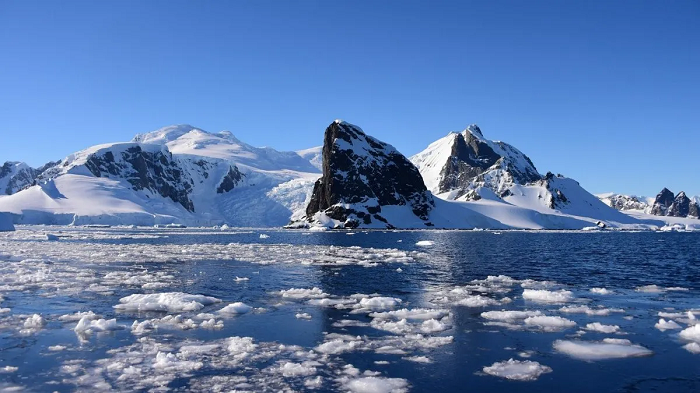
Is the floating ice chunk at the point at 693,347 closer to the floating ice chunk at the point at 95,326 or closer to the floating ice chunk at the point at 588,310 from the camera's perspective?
the floating ice chunk at the point at 588,310

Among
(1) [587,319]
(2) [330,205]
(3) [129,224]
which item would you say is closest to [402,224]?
(2) [330,205]

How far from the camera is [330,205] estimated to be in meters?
168

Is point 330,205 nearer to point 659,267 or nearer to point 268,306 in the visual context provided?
point 659,267

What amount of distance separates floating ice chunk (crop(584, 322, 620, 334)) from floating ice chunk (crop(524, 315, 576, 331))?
0.72 m

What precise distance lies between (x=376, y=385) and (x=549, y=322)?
999 centimetres

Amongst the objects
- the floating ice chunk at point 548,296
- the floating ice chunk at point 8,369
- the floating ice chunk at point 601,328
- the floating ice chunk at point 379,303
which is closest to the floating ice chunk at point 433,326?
the floating ice chunk at point 379,303

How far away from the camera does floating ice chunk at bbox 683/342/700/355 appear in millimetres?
15732

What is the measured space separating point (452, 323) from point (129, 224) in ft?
594

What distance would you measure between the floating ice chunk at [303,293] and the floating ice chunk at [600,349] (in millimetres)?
12734

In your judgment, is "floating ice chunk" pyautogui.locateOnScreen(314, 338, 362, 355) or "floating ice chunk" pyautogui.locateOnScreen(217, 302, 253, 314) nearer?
"floating ice chunk" pyautogui.locateOnScreen(314, 338, 362, 355)

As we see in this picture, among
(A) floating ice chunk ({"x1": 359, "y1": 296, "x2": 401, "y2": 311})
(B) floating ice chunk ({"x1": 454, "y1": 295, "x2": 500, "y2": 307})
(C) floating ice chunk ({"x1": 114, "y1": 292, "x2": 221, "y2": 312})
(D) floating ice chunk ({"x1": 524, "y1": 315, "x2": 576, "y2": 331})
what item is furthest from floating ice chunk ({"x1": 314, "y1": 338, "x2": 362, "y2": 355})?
(C) floating ice chunk ({"x1": 114, "y1": 292, "x2": 221, "y2": 312})

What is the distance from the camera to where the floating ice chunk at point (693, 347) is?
1573cm

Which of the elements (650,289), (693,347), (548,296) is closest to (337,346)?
(693,347)

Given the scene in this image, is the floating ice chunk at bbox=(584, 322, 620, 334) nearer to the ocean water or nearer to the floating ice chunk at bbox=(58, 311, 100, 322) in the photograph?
the ocean water
